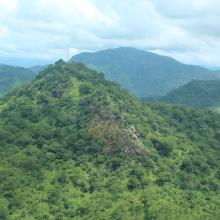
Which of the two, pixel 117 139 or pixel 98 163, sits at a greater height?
pixel 117 139

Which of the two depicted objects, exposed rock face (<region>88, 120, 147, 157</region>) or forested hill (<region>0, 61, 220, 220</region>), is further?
exposed rock face (<region>88, 120, 147, 157</region>)

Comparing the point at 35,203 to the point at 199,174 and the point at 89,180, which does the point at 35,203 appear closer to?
the point at 89,180

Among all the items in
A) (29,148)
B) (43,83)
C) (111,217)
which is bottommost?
(111,217)

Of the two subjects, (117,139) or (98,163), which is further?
(117,139)

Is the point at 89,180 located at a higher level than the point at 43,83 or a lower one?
lower

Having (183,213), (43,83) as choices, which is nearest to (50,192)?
(183,213)

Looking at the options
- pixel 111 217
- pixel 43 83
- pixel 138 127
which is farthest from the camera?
pixel 43 83

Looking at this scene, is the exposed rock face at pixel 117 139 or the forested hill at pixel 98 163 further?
the exposed rock face at pixel 117 139

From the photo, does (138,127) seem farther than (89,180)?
Yes
